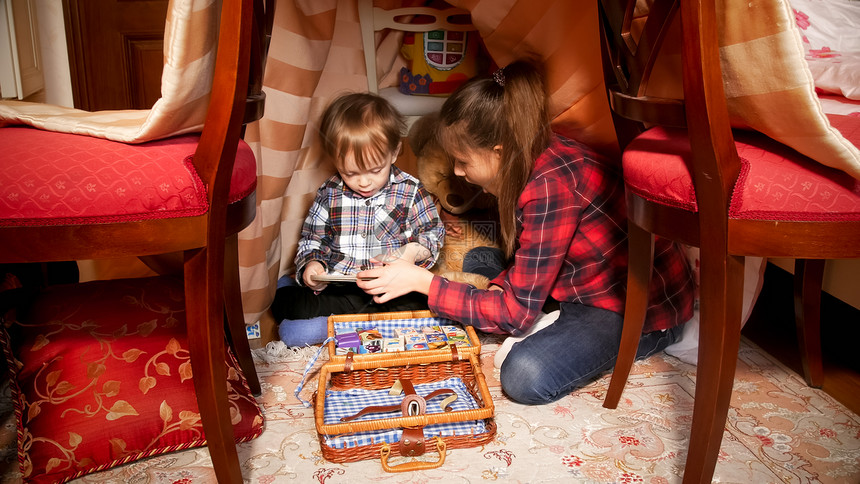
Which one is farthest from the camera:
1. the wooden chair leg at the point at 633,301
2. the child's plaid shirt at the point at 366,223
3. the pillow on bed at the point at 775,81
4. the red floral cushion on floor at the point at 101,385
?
the child's plaid shirt at the point at 366,223

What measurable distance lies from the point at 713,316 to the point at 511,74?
79 centimetres

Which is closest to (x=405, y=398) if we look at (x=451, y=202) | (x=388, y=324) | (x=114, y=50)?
(x=388, y=324)

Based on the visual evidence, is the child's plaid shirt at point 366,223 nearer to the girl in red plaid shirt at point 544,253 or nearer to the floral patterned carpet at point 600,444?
the girl in red plaid shirt at point 544,253

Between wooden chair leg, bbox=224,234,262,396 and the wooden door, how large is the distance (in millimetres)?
1857

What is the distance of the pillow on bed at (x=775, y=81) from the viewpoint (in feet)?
2.44

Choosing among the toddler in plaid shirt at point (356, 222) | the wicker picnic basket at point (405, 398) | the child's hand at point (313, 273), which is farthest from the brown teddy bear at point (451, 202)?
the wicker picnic basket at point (405, 398)

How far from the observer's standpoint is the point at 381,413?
1303 mm

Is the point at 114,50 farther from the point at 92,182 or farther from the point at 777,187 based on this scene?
the point at 777,187

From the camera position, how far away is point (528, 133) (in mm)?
1436

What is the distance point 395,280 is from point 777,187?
92cm

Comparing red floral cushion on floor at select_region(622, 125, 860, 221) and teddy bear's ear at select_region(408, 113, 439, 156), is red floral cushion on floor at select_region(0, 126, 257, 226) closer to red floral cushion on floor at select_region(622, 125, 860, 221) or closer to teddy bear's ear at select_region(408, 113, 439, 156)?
red floral cushion on floor at select_region(622, 125, 860, 221)

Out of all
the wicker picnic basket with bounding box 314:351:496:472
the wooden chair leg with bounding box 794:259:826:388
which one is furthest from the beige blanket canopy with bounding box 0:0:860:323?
the wooden chair leg with bounding box 794:259:826:388

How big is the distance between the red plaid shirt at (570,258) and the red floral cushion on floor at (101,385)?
556mm

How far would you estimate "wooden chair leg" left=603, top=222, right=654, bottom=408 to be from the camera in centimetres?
122
